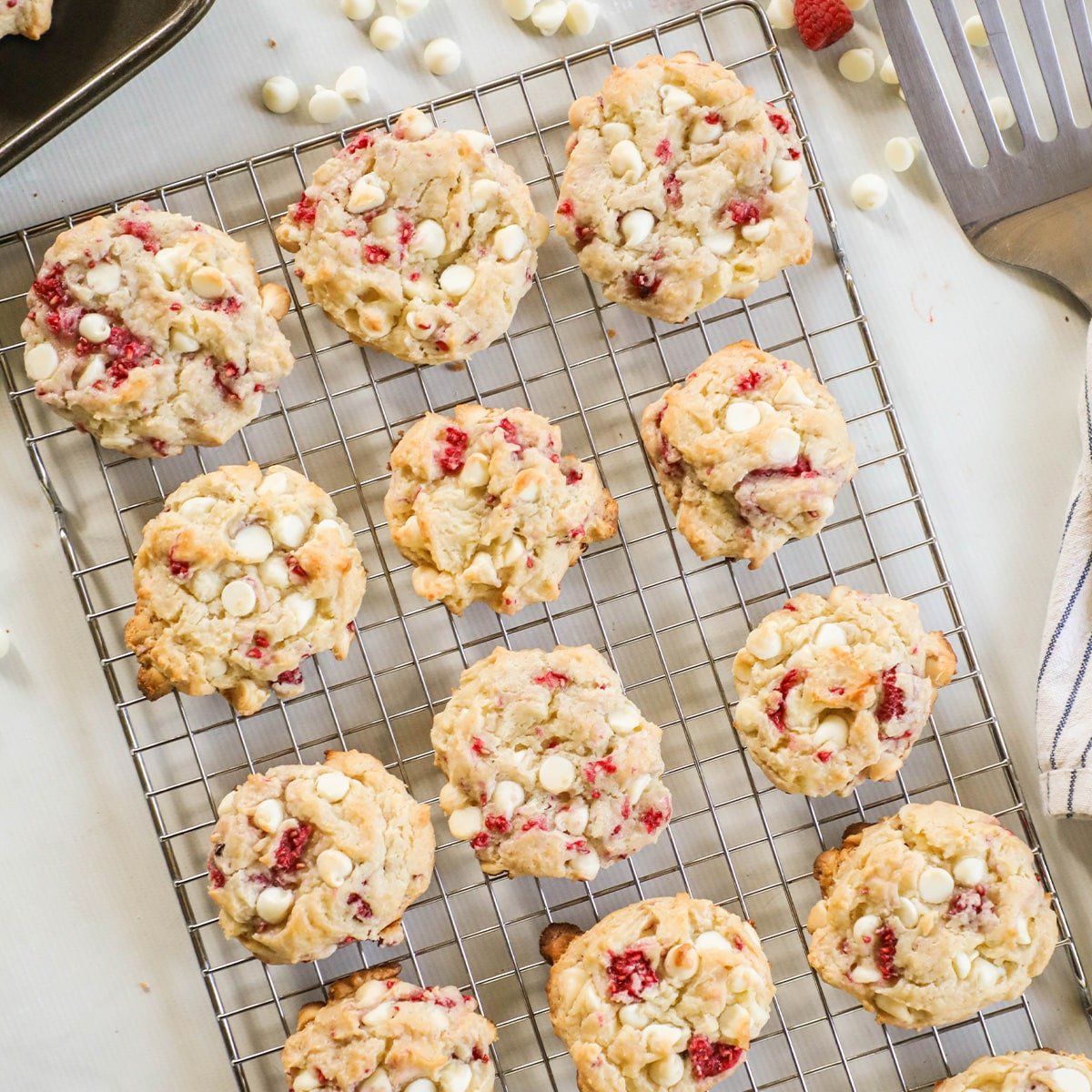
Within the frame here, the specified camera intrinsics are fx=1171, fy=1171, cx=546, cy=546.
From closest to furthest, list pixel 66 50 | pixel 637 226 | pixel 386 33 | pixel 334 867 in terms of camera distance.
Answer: pixel 334 867 → pixel 637 226 → pixel 66 50 → pixel 386 33

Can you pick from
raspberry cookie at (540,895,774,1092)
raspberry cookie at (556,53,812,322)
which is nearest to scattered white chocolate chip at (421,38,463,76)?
raspberry cookie at (556,53,812,322)

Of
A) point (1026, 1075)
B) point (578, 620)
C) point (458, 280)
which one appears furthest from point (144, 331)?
point (1026, 1075)

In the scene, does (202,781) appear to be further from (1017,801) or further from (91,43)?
(1017,801)

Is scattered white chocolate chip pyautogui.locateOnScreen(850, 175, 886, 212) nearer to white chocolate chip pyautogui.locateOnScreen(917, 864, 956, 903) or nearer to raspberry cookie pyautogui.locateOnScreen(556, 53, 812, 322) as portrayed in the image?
raspberry cookie pyautogui.locateOnScreen(556, 53, 812, 322)

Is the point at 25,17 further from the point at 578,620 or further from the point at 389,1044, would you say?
the point at 389,1044

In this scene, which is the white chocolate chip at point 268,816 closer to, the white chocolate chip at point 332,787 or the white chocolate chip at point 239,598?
the white chocolate chip at point 332,787

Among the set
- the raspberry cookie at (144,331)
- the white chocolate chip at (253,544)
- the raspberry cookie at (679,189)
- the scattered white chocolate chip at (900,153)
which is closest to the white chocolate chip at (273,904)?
the white chocolate chip at (253,544)

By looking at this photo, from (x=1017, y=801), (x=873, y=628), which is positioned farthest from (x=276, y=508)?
(x=1017, y=801)
